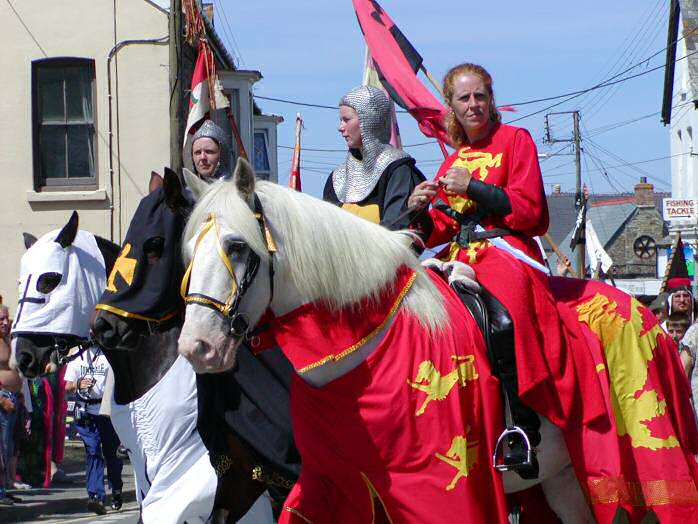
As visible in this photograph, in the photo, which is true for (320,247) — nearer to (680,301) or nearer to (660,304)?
(680,301)

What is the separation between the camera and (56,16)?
19.5 metres

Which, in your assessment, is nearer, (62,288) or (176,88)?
(62,288)

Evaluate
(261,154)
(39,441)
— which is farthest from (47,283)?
(261,154)

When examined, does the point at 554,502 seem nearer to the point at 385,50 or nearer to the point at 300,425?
the point at 300,425

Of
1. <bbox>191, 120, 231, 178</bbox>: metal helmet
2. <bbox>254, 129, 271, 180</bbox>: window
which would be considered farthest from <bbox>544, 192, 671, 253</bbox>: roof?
<bbox>191, 120, 231, 178</bbox>: metal helmet

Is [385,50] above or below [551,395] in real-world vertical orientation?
above

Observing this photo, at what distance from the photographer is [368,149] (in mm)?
6434

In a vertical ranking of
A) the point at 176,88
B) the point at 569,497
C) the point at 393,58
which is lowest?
the point at 569,497

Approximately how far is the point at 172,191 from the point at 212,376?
3.00ft

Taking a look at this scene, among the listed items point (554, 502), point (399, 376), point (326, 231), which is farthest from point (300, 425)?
point (554, 502)

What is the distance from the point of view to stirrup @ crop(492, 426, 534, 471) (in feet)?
16.8

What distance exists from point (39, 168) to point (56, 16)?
7.94 feet

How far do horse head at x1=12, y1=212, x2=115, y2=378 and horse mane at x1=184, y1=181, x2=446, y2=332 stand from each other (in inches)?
72.7

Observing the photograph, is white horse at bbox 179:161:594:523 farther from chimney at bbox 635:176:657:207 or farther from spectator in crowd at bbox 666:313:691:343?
chimney at bbox 635:176:657:207
